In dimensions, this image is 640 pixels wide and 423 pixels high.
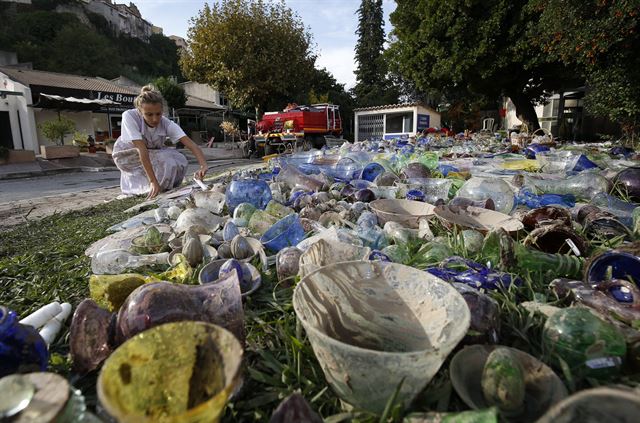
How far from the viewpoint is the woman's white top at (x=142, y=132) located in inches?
151

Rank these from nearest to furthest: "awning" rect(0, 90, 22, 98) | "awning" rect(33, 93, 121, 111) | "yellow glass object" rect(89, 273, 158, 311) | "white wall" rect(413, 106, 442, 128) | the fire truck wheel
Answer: "yellow glass object" rect(89, 273, 158, 311)
the fire truck wheel
"awning" rect(0, 90, 22, 98)
"awning" rect(33, 93, 121, 111)
"white wall" rect(413, 106, 442, 128)

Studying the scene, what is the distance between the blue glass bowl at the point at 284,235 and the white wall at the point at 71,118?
19781 millimetres

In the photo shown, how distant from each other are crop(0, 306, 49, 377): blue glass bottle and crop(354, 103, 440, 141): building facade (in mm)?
16880

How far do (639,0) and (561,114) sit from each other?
12449mm

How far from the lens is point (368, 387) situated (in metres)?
0.87

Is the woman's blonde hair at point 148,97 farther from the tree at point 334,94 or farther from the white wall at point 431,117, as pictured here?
the tree at point 334,94

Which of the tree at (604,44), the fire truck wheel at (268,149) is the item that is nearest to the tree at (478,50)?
the tree at (604,44)

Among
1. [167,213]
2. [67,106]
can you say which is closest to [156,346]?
[167,213]

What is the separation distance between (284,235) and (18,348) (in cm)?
121

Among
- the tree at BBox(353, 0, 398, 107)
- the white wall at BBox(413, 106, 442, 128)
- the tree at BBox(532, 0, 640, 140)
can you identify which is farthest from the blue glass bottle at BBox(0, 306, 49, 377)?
the tree at BBox(353, 0, 398, 107)

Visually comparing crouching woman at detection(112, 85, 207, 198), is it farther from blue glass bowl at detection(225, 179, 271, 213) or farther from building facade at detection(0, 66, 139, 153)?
building facade at detection(0, 66, 139, 153)

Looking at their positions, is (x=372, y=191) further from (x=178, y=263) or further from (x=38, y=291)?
(x=38, y=291)

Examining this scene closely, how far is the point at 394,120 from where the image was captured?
19875 millimetres

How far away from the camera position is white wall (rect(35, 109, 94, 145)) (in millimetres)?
17812
